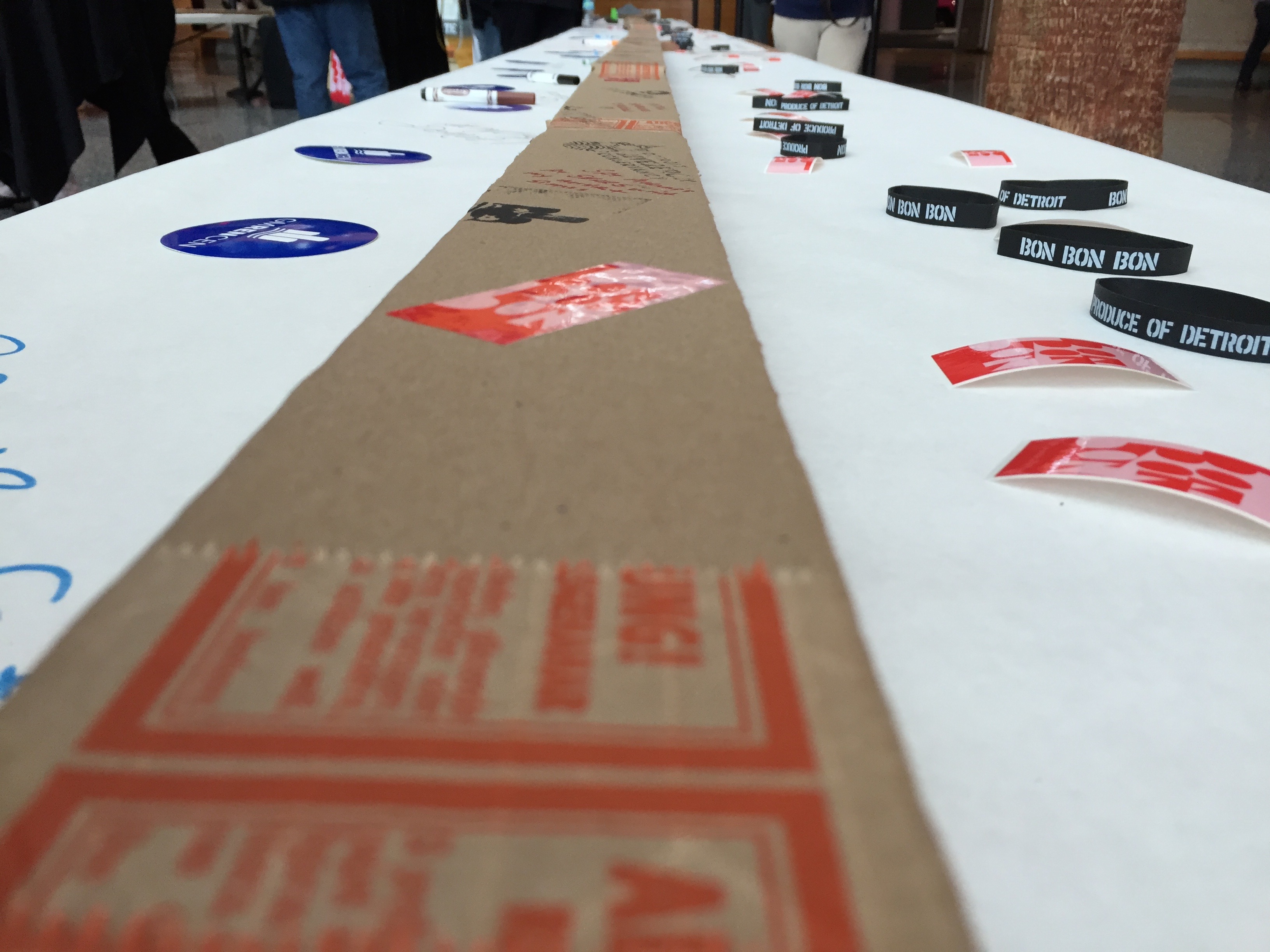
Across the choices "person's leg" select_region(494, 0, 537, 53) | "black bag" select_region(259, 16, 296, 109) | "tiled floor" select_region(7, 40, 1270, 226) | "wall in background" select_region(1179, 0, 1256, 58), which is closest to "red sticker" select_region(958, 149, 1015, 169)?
"tiled floor" select_region(7, 40, 1270, 226)

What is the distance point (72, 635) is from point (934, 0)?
13805 millimetres

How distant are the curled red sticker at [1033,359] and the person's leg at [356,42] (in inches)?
91.2

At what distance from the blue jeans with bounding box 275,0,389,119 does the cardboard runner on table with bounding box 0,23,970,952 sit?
250 centimetres

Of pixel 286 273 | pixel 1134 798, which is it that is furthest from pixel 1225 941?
pixel 286 273

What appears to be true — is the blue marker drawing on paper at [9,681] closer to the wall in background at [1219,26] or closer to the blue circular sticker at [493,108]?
the blue circular sticker at [493,108]

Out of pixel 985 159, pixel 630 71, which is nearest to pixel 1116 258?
pixel 985 159

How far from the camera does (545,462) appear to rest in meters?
0.36

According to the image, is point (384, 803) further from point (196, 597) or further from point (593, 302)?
point (593, 302)

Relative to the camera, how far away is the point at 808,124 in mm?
1380


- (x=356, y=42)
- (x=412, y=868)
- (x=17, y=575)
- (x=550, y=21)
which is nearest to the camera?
(x=412, y=868)

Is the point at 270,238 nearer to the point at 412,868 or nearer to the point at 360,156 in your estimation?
the point at 360,156

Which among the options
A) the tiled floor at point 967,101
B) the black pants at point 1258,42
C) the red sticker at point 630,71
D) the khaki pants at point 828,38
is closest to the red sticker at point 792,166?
the red sticker at point 630,71

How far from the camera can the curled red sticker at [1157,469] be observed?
357mm

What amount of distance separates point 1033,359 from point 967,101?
616 cm
